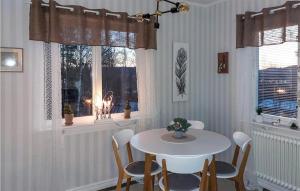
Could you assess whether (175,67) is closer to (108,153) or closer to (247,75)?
(247,75)

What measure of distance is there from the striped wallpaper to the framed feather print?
0.08 m

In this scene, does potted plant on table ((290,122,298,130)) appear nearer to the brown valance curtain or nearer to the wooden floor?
the brown valance curtain

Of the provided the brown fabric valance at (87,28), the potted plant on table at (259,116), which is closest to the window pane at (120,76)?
the brown fabric valance at (87,28)

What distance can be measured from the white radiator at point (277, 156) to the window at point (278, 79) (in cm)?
29

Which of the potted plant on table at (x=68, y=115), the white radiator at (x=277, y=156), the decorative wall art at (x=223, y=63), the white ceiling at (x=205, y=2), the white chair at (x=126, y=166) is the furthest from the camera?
the white ceiling at (x=205, y=2)

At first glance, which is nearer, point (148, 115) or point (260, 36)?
point (260, 36)

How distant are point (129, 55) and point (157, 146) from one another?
148cm

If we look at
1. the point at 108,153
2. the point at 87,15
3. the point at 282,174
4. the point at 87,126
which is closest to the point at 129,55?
the point at 87,15

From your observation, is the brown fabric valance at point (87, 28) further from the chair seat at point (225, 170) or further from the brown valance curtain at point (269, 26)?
the chair seat at point (225, 170)

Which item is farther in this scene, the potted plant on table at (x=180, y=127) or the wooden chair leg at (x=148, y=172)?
the potted plant on table at (x=180, y=127)

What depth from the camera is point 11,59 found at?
8.76 feet

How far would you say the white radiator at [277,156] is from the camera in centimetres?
292

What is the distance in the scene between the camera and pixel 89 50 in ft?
10.8

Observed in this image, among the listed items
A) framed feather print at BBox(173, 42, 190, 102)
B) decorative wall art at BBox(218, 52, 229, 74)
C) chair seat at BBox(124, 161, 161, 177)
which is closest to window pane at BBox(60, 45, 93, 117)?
chair seat at BBox(124, 161, 161, 177)
